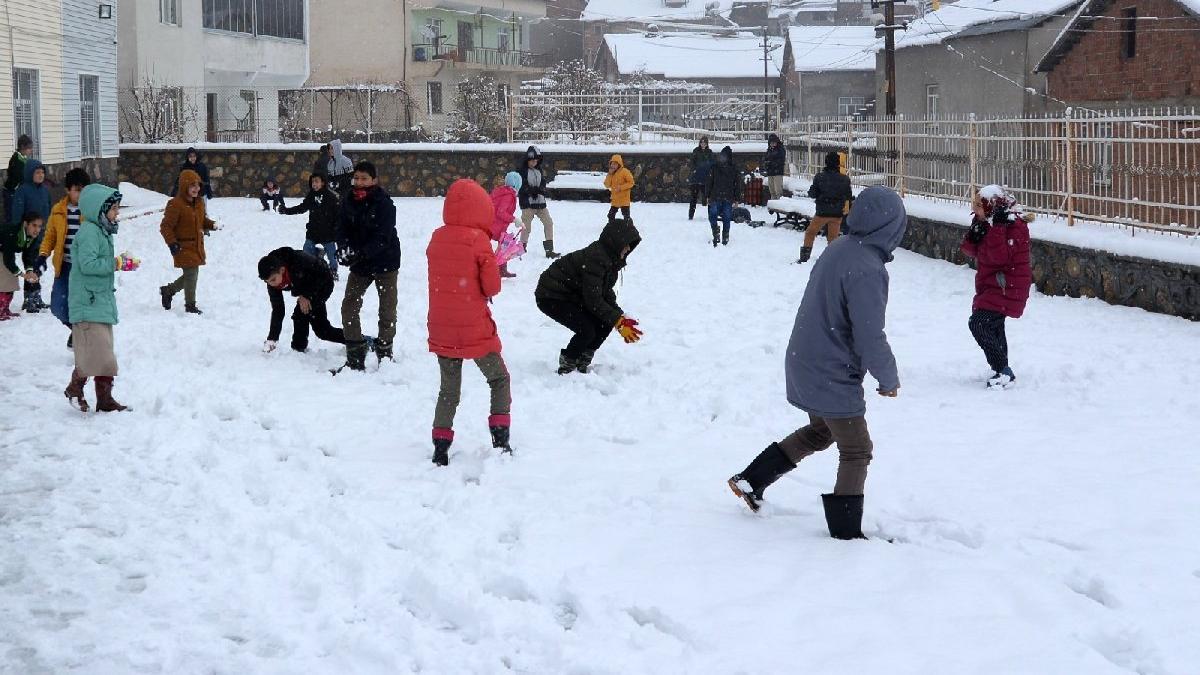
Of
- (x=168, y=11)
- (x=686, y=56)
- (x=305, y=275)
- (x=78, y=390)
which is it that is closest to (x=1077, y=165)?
(x=305, y=275)

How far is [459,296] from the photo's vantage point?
7352mm

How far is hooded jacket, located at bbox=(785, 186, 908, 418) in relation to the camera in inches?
223

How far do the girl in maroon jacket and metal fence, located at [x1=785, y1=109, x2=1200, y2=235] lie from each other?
124 inches

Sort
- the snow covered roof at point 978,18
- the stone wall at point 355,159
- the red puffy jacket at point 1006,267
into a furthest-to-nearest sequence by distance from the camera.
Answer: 1. the stone wall at point 355,159
2. the snow covered roof at point 978,18
3. the red puffy jacket at point 1006,267

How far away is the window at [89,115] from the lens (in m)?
28.1

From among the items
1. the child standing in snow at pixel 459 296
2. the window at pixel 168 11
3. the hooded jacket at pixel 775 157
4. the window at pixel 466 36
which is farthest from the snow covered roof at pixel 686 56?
the child standing in snow at pixel 459 296

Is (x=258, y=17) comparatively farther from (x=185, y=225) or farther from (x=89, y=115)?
(x=185, y=225)

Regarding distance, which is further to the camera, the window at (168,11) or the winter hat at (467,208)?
the window at (168,11)

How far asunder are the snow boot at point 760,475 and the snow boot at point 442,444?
1.74 meters

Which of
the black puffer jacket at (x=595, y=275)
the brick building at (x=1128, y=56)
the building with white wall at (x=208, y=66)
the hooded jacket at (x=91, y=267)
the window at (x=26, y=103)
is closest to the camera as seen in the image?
the hooded jacket at (x=91, y=267)

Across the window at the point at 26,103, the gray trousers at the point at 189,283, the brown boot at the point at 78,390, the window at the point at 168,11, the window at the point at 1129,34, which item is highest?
the window at the point at 168,11

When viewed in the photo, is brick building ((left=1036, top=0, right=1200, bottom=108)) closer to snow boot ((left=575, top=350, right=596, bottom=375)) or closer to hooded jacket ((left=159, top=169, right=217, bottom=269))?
snow boot ((left=575, top=350, right=596, bottom=375))

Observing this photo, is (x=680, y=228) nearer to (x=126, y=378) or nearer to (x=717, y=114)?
(x=717, y=114)

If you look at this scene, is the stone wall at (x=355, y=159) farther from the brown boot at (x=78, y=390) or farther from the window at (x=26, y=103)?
the brown boot at (x=78, y=390)
